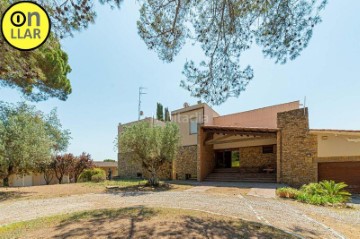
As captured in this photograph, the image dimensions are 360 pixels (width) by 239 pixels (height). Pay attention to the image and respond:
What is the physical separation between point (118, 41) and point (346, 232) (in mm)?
10035

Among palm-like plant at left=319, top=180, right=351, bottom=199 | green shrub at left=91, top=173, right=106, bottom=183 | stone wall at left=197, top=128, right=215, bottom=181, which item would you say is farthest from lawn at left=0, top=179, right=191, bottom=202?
palm-like plant at left=319, top=180, right=351, bottom=199

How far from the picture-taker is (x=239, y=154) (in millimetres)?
21172

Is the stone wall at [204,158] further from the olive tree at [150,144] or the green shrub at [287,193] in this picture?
the green shrub at [287,193]

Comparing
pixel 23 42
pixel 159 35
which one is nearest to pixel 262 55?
pixel 159 35

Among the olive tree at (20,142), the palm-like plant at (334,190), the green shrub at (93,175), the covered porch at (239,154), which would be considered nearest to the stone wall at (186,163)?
the covered porch at (239,154)

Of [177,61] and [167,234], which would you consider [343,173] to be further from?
[167,234]

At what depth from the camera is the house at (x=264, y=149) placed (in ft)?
45.0

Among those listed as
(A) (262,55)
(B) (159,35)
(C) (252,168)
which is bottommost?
(C) (252,168)

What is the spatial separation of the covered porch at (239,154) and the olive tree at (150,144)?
4640mm

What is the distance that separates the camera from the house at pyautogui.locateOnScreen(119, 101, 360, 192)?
13703 mm

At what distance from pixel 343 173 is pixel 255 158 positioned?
7336 mm

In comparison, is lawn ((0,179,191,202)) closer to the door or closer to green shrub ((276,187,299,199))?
green shrub ((276,187,299,199))

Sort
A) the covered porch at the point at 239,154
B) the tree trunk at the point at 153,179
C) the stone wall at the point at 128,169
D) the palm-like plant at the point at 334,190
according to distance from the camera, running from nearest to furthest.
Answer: the palm-like plant at the point at 334,190
the tree trunk at the point at 153,179
the covered porch at the point at 239,154
the stone wall at the point at 128,169

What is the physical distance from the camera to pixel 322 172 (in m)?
14.2
